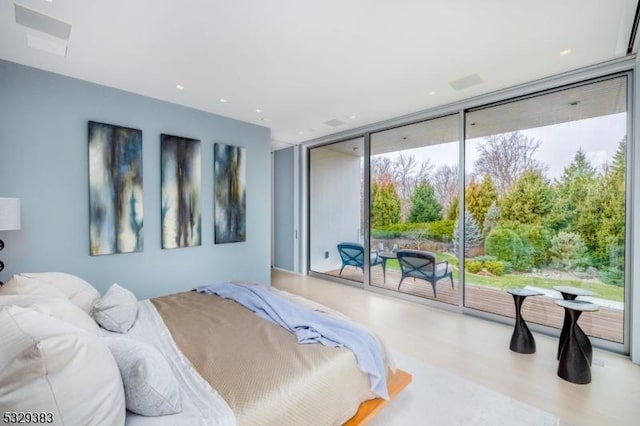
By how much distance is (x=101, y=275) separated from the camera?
340cm

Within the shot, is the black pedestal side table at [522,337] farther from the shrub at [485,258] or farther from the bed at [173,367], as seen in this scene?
the bed at [173,367]

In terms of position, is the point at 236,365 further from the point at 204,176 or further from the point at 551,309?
the point at 551,309

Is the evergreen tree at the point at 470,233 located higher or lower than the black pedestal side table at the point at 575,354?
higher

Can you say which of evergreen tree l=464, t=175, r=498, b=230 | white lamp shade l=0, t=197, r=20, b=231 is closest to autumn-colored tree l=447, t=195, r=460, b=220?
evergreen tree l=464, t=175, r=498, b=230

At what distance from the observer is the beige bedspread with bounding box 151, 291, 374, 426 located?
1366 mm

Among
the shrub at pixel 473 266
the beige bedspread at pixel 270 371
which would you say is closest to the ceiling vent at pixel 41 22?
the beige bedspread at pixel 270 371

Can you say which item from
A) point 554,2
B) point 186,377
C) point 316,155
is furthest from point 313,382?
point 316,155

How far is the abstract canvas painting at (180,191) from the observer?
12.7ft

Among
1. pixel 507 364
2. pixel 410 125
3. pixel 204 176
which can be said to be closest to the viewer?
pixel 507 364

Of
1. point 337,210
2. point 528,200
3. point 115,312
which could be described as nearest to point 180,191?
point 115,312

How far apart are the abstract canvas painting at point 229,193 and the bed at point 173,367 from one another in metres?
2.15

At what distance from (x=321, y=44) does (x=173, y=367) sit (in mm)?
Result: 2714

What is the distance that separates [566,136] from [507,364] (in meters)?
2.60

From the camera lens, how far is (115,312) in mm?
1993
